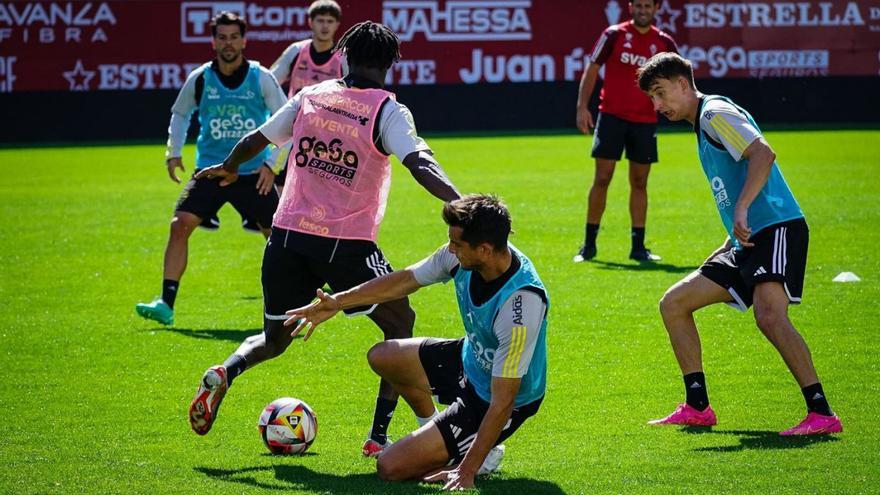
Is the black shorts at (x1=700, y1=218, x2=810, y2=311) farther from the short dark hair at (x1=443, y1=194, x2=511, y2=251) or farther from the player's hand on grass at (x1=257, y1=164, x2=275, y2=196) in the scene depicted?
the player's hand on grass at (x1=257, y1=164, x2=275, y2=196)

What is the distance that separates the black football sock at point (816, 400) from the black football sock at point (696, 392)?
1.79ft

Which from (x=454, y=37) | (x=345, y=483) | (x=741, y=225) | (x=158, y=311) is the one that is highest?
(x=741, y=225)

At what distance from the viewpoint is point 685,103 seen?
678 cm

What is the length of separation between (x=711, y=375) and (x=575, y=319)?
2.08 m

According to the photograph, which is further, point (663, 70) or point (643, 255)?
point (643, 255)

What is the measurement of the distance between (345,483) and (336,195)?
153 centimetres

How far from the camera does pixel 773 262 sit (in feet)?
21.9

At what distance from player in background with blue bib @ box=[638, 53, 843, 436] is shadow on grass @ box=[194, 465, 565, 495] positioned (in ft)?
4.72

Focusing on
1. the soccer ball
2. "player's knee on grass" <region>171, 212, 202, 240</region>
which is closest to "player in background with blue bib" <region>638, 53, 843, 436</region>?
the soccer ball

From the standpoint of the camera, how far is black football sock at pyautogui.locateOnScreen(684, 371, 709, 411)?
22.6 feet

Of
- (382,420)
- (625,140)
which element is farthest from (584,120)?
(382,420)

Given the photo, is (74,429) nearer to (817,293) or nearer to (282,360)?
(282,360)

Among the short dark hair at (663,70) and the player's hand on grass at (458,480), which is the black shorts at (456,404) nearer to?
the player's hand on grass at (458,480)

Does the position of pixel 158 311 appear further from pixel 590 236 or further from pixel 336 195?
pixel 590 236
